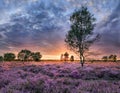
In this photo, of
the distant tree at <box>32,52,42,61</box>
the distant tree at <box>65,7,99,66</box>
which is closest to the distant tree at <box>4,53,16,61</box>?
the distant tree at <box>32,52,42,61</box>

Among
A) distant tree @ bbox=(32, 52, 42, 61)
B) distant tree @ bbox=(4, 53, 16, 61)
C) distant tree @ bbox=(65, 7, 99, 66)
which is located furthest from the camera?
distant tree @ bbox=(32, 52, 42, 61)

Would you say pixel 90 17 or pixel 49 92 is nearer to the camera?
pixel 49 92

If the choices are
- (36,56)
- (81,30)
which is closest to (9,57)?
(36,56)

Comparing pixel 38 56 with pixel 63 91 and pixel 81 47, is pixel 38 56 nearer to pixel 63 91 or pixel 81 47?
pixel 81 47

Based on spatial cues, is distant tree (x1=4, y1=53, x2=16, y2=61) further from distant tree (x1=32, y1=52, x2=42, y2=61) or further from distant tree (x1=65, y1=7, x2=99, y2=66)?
distant tree (x1=65, y1=7, x2=99, y2=66)

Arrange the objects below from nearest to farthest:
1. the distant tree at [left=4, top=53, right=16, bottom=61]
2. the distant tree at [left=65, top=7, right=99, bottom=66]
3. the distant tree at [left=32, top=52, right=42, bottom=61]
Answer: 1. the distant tree at [left=65, top=7, right=99, bottom=66]
2. the distant tree at [left=4, top=53, right=16, bottom=61]
3. the distant tree at [left=32, top=52, right=42, bottom=61]

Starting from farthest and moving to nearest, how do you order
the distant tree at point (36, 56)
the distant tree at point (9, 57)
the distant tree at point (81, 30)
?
1. the distant tree at point (36, 56)
2. the distant tree at point (9, 57)
3. the distant tree at point (81, 30)

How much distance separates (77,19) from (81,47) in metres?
4.88

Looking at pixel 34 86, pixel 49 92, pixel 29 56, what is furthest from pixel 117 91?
pixel 29 56

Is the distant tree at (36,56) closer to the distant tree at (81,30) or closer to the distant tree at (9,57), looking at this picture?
the distant tree at (9,57)

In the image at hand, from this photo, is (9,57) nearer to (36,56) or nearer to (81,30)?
(36,56)

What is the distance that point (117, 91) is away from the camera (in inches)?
367

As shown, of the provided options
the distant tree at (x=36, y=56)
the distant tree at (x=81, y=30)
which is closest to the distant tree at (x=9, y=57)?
the distant tree at (x=36, y=56)

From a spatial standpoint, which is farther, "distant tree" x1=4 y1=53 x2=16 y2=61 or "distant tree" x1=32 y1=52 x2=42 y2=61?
"distant tree" x1=32 y1=52 x2=42 y2=61
